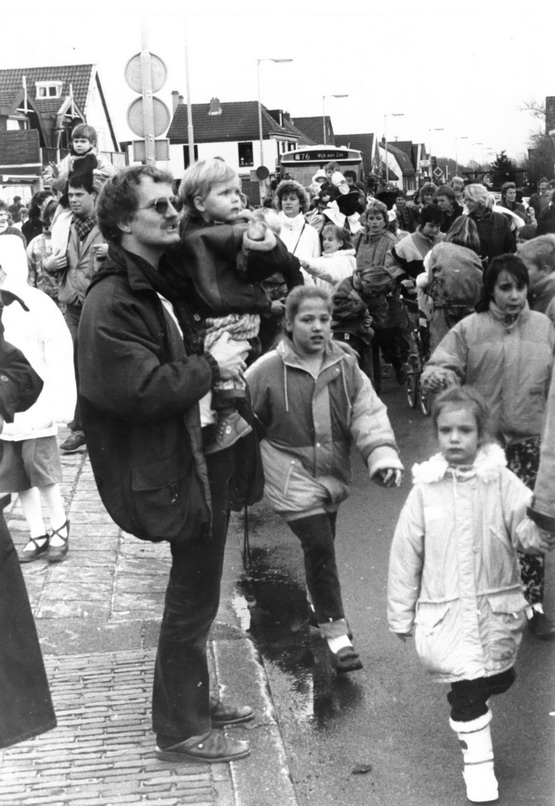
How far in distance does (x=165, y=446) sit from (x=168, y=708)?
1.00 meters

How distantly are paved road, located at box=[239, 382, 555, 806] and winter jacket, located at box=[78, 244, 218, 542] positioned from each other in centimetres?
104

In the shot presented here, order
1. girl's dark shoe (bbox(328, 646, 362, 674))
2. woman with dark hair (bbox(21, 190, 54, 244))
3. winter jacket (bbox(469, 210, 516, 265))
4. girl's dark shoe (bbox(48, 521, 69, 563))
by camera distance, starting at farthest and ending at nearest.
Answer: woman with dark hair (bbox(21, 190, 54, 244)) → winter jacket (bbox(469, 210, 516, 265)) → girl's dark shoe (bbox(48, 521, 69, 563)) → girl's dark shoe (bbox(328, 646, 362, 674))

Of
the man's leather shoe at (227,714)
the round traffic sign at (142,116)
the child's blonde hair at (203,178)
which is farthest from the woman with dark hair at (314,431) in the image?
the round traffic sign at (142,116)

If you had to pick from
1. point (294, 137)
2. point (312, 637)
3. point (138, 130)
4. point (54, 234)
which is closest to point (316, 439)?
point (312, 637)

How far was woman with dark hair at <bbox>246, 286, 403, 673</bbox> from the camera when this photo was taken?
18.5 feet

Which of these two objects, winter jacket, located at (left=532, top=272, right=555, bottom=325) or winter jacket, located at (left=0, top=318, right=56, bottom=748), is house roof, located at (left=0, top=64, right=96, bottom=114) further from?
winter jacket, located at (left=0, top=318, right=56, bottom=748)

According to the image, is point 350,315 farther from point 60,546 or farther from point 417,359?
point 60,546

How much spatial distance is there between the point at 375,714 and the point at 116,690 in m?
1.06

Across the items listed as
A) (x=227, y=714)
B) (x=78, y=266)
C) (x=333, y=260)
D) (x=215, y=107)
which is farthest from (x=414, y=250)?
(x=215, y=107)

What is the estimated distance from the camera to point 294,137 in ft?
328

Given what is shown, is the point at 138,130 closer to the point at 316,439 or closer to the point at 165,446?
the point at 316,439

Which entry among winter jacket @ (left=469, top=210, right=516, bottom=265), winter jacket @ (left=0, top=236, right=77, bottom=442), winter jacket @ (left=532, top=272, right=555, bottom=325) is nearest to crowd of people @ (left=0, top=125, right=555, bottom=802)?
winter jacket @ (left=0, top=236, right=77, bottom=442)

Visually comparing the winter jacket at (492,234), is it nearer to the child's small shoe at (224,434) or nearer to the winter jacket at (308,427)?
the winter jacket at (308,427)

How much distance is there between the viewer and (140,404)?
406 centimetres
